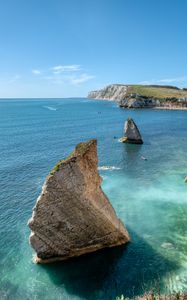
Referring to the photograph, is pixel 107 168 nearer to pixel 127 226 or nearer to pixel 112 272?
pixel 127 226

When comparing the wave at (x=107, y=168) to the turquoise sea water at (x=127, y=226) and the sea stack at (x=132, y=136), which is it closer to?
the turquoise sea water at (x=127, y=226)

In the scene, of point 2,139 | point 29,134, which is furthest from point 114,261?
point 29,134

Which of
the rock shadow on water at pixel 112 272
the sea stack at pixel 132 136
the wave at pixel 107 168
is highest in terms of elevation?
the sea stack at pixel 132 136

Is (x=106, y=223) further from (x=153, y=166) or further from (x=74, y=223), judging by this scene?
(x=153, y=166)

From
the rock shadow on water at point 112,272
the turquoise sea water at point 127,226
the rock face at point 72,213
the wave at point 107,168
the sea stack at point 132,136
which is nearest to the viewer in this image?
the rock shadow on water at point 112,272

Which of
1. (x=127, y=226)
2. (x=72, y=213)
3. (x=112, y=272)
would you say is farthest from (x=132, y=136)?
(x=112, y=272)

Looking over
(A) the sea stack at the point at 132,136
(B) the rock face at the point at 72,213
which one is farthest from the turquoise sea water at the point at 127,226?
(A) the sea stack at the point at 132,136
